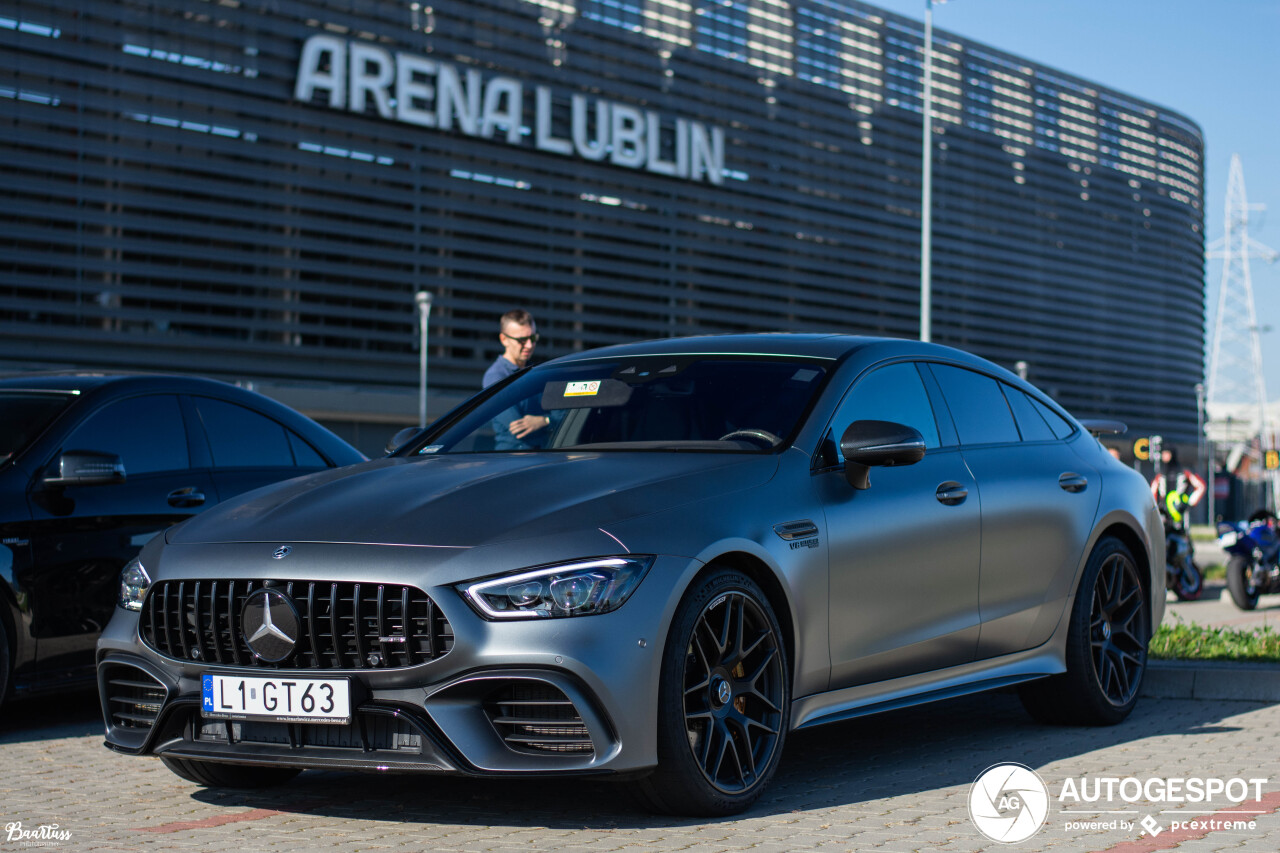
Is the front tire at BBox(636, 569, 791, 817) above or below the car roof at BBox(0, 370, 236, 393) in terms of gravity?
below

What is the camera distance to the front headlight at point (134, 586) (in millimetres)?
4398

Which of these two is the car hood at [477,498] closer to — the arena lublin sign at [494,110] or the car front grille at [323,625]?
the car front grille at [323,625]

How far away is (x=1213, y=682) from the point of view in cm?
705

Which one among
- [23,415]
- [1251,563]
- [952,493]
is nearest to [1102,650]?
[952,493]

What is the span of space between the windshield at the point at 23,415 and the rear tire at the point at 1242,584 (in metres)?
13.3

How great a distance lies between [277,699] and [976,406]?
10.6ft

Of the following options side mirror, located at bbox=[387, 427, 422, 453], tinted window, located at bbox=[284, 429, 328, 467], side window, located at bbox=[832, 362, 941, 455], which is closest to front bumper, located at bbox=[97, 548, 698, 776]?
side window, located at bbox=[832, 362, 941, 455]

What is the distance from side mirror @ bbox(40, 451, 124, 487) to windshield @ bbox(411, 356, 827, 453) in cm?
143

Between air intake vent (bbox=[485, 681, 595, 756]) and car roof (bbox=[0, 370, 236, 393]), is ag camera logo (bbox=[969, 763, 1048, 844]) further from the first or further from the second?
car roof (bbox=[0, 370, 236, 393])

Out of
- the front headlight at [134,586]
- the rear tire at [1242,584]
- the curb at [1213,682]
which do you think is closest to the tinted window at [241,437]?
the front headlight at [134,586]

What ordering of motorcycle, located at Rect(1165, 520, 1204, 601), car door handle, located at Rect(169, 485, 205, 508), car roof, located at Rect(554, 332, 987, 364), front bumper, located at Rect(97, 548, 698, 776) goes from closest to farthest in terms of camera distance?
front bumper, located at Rect(97, 548, 698, 776)
car roof, located at Rect(554, 332, 987, 364)
car door handle, located at Rect(169, 485, 205, 508)
motorcycle, located at Rect(1165, 520, 1204, 601)

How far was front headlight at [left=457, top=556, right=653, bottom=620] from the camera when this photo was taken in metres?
3.83

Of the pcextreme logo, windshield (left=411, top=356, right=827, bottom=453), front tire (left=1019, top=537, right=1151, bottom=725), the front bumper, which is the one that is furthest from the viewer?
front tire (left=1019, top=537, right=1151, bottom=725)

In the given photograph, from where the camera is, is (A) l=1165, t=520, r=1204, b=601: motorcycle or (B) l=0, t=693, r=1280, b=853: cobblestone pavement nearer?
(B) l=0, t=693, r=1280, b=853: cobblestone pavement
